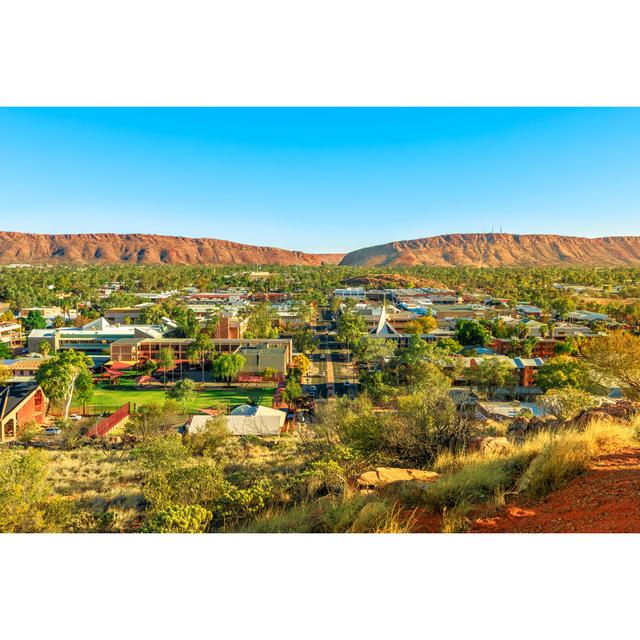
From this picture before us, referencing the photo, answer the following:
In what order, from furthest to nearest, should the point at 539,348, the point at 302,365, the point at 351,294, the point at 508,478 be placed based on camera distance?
the point at 351,294
the point at 539,348
the point at 302,365
the point at 508,478

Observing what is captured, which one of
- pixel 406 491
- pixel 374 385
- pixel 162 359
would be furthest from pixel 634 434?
pixel 162 359

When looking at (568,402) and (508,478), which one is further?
(568,402)

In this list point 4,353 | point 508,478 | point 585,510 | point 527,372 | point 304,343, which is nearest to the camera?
point 585,510

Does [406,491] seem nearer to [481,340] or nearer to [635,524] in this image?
[635,524]

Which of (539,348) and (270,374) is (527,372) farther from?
(270,374)

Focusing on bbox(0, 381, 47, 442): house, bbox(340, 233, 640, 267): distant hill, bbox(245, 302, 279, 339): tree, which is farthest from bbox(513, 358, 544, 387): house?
bbox(340, 233, 640, 267): distant hill

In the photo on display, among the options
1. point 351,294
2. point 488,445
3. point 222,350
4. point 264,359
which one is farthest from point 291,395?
point 351,294
